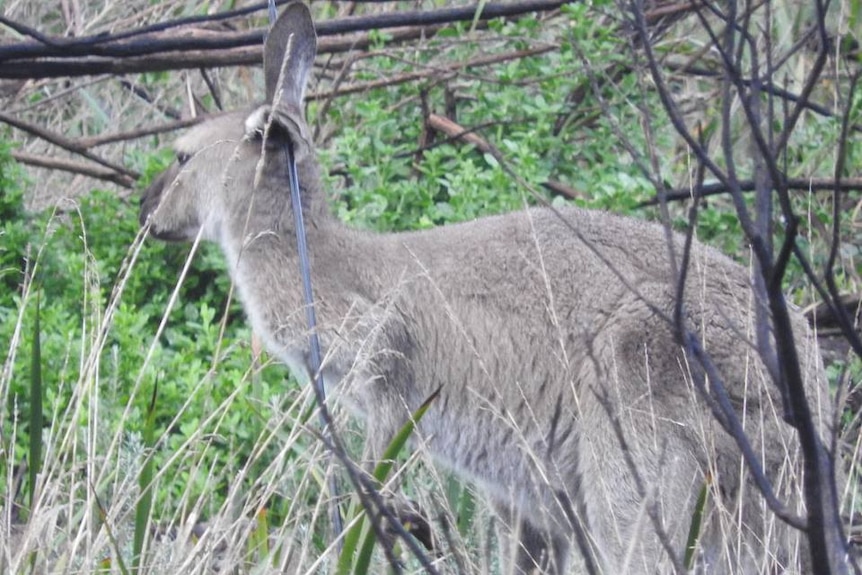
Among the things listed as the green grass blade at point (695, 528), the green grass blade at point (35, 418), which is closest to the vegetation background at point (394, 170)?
the green grass blade at point (35, 418)

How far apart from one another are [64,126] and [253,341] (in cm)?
347

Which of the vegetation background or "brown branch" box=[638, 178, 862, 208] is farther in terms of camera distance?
"brown branch" box=[638, 178, 862, 208]

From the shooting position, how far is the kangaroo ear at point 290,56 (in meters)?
4.37

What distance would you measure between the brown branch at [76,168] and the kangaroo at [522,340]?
171 cm

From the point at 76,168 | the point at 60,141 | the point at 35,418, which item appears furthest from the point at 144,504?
the point at 76,168

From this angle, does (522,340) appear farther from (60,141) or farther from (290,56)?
(60,141)

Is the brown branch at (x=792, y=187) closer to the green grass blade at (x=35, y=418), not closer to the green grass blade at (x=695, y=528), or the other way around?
A: the green grass blade at (x=695, y=528)

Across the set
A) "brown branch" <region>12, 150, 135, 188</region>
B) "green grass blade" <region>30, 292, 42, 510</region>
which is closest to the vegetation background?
"brown branch" <region>12, 150, 135, 188</region>

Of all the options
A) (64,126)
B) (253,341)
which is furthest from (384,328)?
(64,126)

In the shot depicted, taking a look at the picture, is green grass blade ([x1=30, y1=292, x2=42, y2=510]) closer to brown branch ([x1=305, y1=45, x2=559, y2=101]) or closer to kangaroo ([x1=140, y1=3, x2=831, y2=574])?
kangaroo ([x1=140, y1=3, x2=831, y2=574])

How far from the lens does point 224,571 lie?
3.00 meters

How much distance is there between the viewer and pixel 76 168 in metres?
6.44

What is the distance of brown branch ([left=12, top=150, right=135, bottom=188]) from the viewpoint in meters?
6.39

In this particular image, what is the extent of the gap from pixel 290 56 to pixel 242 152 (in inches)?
16.4
